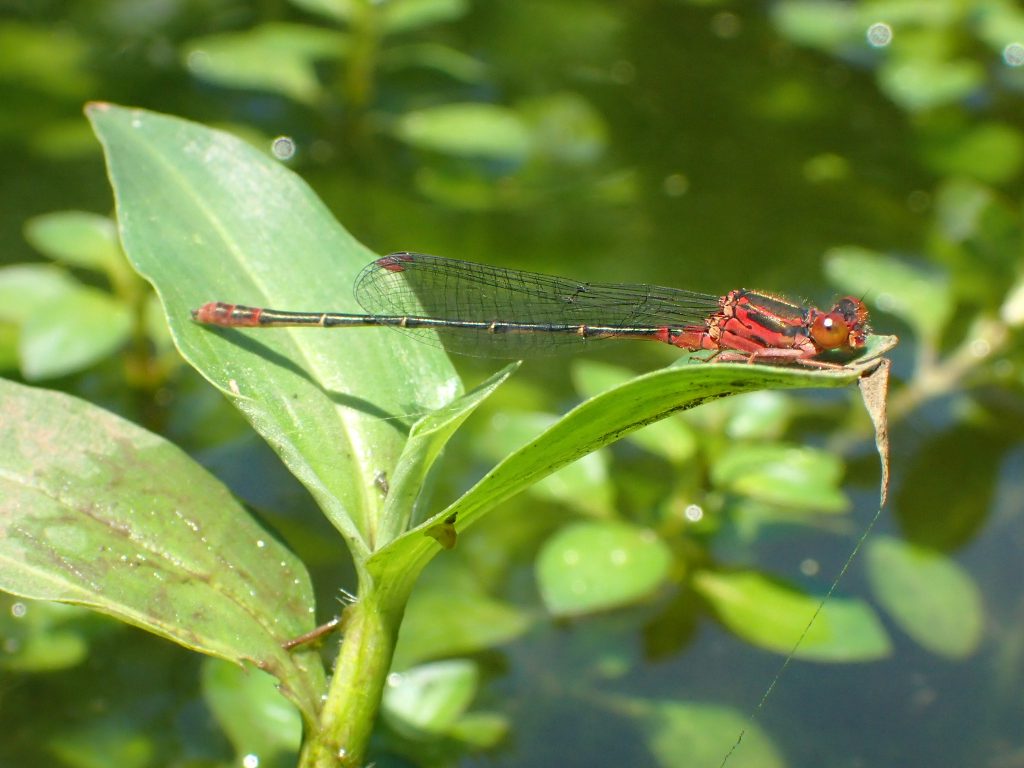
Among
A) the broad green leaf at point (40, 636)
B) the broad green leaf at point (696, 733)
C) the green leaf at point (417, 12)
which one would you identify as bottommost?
the broad green leaf at point (696, 733)

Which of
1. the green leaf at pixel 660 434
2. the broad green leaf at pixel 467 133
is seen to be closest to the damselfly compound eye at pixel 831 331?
the green leaf at pixel 660 434

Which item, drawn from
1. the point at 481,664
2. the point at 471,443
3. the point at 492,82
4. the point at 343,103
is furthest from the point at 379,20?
the point at 481,664

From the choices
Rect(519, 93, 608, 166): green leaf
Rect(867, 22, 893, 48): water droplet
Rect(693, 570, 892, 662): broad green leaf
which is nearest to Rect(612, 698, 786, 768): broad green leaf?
Rect(693, 570, 892, 662): broad green leaf

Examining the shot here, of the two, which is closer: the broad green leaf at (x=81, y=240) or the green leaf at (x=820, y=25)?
the broad green leaf at (x=81, y=240)

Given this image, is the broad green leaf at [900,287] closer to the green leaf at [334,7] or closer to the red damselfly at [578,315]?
the red damselfly at [578,315]

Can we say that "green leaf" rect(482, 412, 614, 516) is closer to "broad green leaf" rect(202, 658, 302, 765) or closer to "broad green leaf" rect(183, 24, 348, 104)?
"broad green leaf" rect(202, 658, 302, 765)

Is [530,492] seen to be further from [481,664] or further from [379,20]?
[379,20]

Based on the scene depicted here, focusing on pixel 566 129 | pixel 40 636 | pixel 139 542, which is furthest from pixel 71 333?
pixel 566 129
